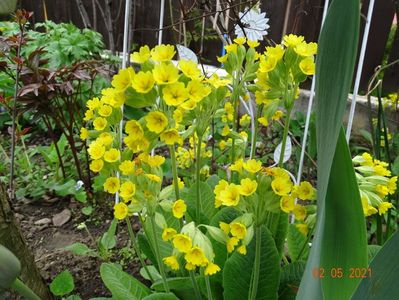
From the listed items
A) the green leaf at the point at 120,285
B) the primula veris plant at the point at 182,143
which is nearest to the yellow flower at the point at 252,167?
the primula veris plant at the point at 182,143

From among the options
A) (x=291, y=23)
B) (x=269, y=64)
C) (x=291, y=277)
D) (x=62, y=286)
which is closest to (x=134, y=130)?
(x=269, y=64)

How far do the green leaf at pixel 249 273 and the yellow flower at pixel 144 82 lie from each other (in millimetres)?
417

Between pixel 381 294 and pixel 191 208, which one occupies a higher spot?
pixel 381 294

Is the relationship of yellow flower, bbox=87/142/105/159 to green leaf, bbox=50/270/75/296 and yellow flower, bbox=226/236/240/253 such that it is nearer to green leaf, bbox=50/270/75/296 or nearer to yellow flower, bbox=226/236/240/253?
yellow flower, bbox=226/236/240/253

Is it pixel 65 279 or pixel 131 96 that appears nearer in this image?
pixel 131 96

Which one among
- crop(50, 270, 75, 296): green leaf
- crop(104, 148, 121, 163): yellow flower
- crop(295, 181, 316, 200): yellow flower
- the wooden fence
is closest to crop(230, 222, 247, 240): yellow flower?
crop(295, 181, 316, 200): yellow flower

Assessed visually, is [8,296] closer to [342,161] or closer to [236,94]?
[236,94]

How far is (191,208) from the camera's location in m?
1.03

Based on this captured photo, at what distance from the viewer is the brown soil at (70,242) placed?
4.24 ft

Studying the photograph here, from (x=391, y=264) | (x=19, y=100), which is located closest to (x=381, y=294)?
(x=391, y=264)

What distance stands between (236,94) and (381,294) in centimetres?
48

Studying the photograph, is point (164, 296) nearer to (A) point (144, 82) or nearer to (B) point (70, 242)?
(A) point (144, 82)

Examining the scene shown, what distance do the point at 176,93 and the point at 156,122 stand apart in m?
0.05

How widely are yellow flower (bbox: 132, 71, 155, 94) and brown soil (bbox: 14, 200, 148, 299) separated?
2.72 feet
